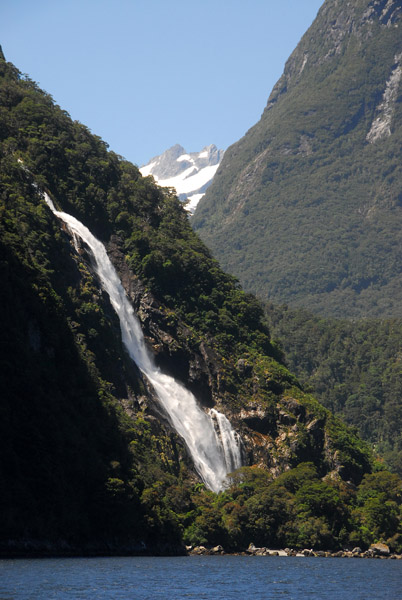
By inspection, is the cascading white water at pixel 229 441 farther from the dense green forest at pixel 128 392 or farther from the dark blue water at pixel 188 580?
the dark blue water at pixel 188 580

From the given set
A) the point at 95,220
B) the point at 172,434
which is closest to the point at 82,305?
the point at 172,434

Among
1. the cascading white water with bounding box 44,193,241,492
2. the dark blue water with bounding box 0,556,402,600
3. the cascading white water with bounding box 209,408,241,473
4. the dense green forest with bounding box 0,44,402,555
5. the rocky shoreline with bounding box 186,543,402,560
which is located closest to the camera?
the dark blue water with bounding box 0,556,402,600

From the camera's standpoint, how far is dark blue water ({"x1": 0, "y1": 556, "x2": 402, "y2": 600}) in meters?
58.2

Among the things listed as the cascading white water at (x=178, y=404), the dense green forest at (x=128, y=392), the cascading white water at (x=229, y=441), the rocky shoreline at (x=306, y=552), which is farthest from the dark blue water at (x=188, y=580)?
the cascading white water at (x=229, y=441)

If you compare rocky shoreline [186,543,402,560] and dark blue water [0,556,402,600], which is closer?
dark blue water [0,556,402,600]

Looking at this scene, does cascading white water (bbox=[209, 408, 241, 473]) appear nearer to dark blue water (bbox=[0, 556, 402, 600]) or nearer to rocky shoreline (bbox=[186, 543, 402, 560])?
rocky shoreline (bbox=[186, 543, 402, 560])

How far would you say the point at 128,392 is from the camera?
116 metres

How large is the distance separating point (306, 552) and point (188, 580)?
3706 cm

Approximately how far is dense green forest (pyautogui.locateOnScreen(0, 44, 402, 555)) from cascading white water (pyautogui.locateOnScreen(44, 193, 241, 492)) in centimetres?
181

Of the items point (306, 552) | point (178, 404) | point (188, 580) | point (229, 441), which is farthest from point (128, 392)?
point (188, 580)

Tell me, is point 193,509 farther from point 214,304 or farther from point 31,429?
point 214,304

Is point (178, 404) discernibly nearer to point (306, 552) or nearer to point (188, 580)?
point (306, 552)

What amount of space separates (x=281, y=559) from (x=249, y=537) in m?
10.3

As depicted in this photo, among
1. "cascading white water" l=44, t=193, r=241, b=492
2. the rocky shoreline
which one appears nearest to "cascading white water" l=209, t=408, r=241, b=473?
"cascading white water" l=44, t=193, r=241, b=492
